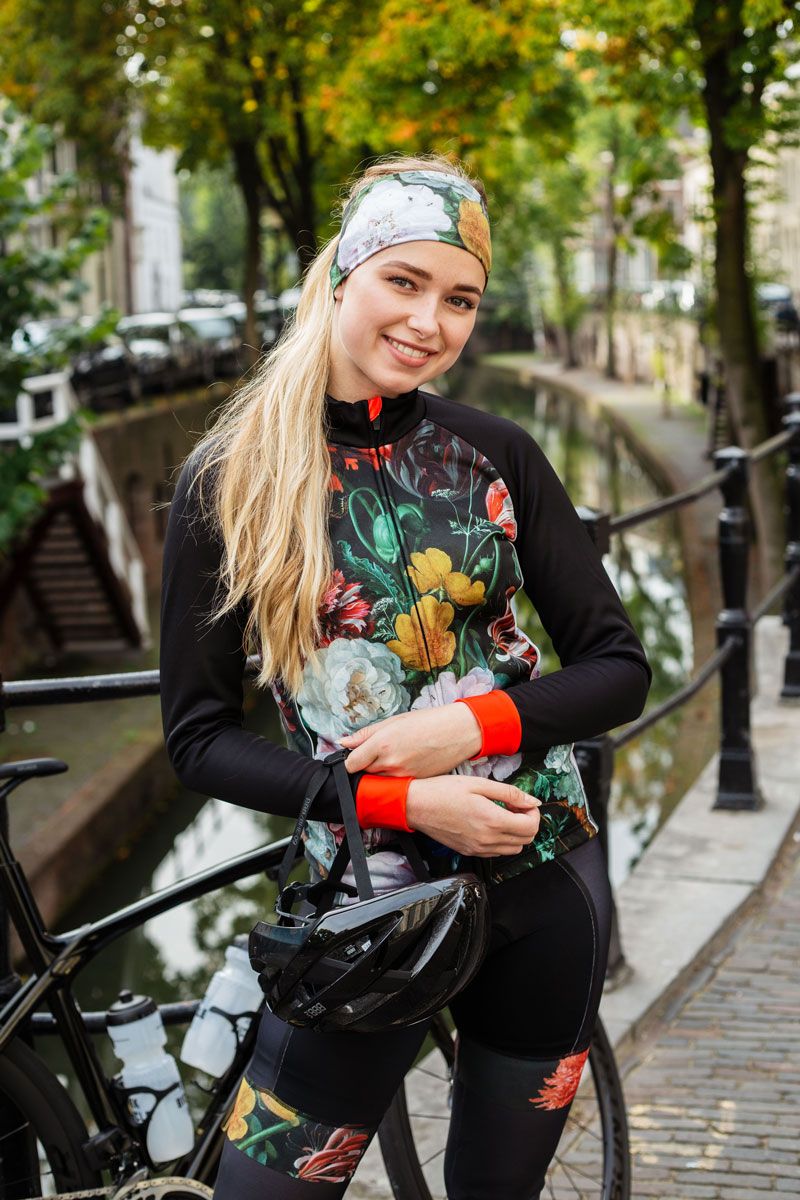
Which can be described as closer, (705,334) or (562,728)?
(562,728)

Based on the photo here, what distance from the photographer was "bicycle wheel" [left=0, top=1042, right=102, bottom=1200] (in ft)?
7.18

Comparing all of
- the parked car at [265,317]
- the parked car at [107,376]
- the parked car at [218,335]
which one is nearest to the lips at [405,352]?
the parked car at [107,376]

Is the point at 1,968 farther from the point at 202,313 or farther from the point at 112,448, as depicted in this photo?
the point at 202,313

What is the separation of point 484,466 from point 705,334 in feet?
81.9

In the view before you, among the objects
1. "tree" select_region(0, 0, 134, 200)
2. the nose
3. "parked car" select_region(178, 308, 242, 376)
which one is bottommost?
"parked car" select_region(178, 308, 242, 376)

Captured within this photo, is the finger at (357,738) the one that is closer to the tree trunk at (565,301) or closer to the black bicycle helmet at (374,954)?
the black bicycle helmet at (374,954)

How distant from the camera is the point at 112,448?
24.0 m

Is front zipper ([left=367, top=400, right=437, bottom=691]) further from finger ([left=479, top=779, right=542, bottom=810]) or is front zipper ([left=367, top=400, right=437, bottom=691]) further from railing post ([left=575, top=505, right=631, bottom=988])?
railing post ([left=575, top=505, right=631, bottom=988])

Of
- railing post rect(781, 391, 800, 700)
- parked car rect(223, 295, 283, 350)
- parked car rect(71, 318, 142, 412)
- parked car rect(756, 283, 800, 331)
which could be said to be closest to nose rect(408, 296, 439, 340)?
railing post rect(781, 391, 800, 700)

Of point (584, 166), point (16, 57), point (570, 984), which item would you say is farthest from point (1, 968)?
point (584, 166)

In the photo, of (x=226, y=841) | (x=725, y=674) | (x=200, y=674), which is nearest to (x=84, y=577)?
(x=226, y=841)

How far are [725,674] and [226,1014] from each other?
364 centimetres

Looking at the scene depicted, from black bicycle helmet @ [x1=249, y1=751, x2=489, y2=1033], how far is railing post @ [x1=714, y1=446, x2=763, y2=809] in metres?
4.04

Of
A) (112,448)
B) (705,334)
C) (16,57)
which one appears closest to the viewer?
(16,57)
